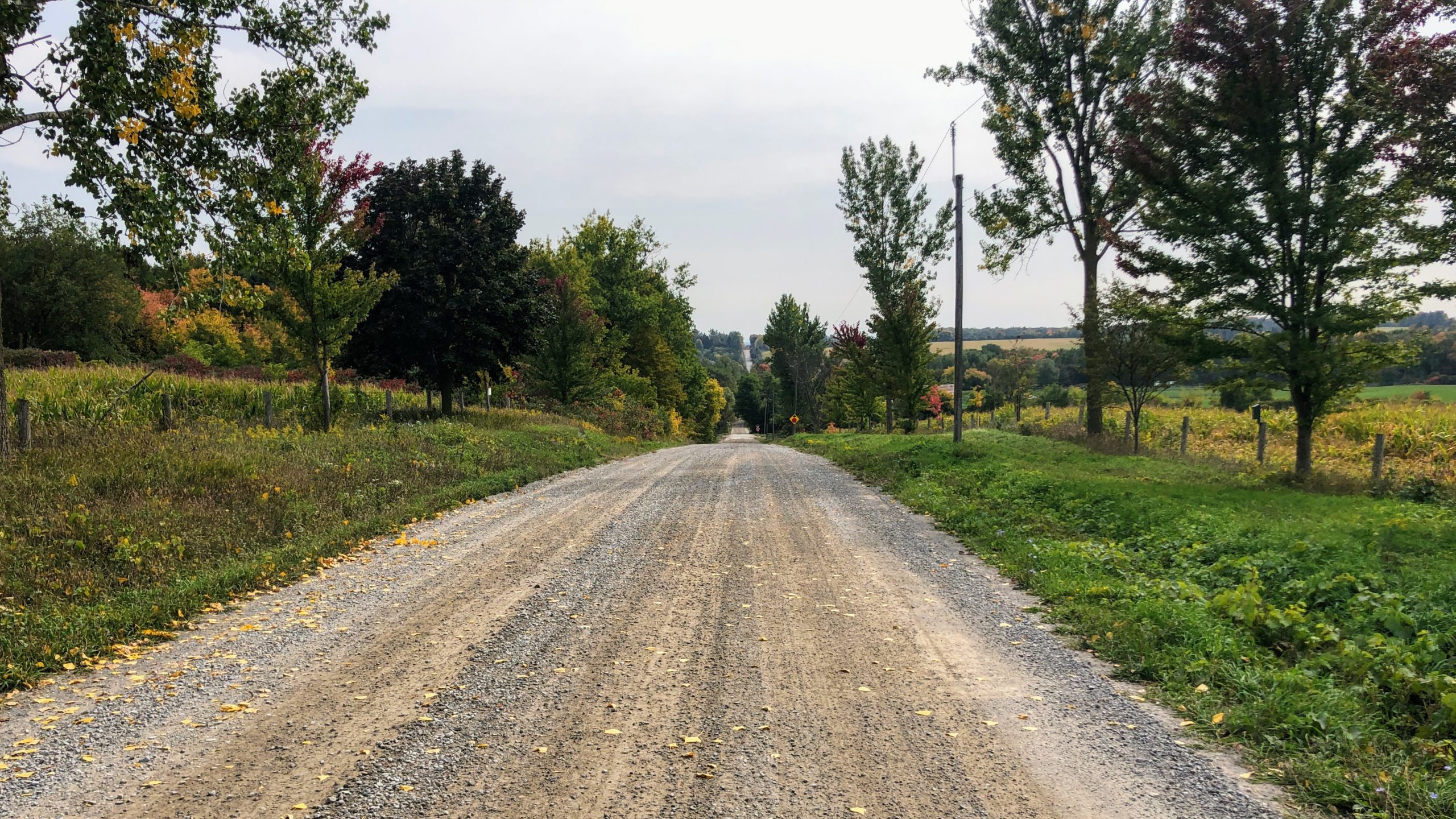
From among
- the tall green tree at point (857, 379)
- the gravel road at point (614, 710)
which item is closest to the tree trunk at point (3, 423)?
the gravel road at point (614, 710)

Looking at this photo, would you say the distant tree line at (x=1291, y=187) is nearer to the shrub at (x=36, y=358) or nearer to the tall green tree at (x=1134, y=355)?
the tall green tree at (x=1134, y=355)

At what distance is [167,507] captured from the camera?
805 centimetres

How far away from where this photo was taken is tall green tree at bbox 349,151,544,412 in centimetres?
2142

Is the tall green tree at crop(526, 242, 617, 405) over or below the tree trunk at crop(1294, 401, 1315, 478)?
over

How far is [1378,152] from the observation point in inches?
469

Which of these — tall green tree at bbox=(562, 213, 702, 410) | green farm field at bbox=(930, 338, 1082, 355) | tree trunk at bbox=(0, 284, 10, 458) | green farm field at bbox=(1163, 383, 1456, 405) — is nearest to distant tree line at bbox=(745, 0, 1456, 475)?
green farm field at bbox=(1163, 383, 1456, 405)

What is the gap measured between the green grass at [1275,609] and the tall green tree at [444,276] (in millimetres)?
16027

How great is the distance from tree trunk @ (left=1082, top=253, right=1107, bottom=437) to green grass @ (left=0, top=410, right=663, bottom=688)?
15971 mm

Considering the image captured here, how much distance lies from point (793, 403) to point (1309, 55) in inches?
2548

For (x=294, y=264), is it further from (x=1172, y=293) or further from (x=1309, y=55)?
(x=1309, y=55)

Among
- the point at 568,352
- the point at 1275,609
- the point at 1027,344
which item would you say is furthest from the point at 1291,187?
the point at 1027,344

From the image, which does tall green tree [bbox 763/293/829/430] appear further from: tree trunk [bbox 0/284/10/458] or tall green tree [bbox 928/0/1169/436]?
tree trunk [bbox 0/284/10/458]

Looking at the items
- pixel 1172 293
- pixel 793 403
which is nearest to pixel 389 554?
pixel 1172 293

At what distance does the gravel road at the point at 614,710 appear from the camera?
125 inches
